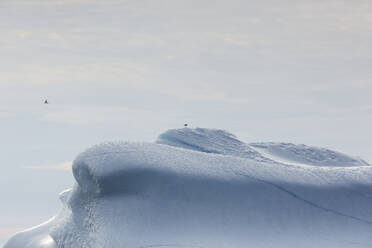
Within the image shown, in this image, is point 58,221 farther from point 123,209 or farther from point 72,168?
point 123,209

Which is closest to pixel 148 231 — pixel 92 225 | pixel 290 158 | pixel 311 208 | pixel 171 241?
pixel 171 241

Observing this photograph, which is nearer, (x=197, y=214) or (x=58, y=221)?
(x=197, y=214)

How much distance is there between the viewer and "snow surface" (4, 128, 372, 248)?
20.8 m

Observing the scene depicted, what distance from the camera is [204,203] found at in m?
21.7

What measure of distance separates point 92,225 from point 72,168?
224 centimetres

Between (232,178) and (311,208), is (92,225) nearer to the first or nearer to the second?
(232,178)

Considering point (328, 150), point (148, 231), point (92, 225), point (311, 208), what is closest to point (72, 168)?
point (92, 225)

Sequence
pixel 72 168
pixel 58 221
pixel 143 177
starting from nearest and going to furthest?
pixel 143 177, pixel 72 168, pixel 58 221

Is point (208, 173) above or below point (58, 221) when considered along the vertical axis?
above

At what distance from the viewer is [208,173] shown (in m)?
22.3

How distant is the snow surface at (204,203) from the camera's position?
20.8m

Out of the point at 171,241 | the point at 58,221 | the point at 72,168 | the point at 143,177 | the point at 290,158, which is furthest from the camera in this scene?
the point at 290,158

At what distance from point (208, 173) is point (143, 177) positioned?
2.02 metres

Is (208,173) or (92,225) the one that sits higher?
(208,173)
